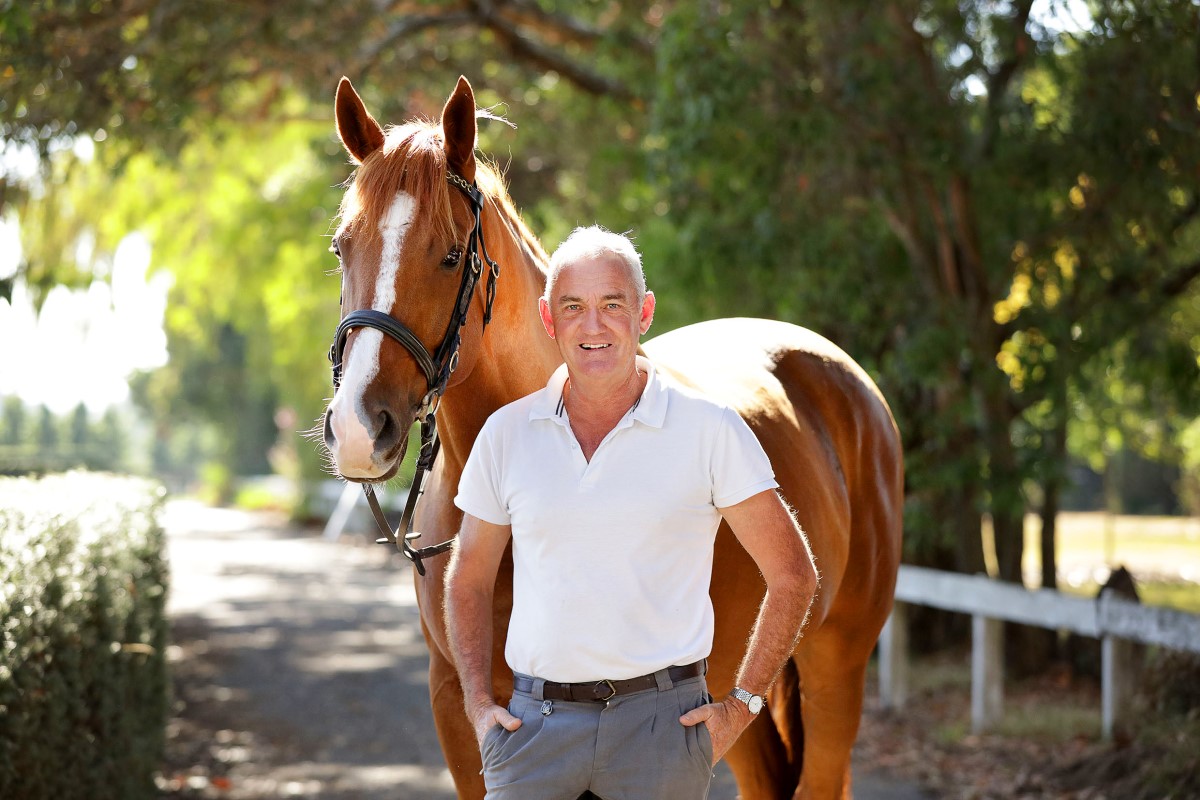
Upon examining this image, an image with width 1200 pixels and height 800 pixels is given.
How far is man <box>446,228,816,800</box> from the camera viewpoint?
94.2 inches

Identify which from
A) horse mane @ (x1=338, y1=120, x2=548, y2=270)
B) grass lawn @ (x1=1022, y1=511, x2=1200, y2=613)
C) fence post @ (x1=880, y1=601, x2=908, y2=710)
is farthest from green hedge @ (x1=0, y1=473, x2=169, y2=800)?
grass lawn @ (x1=1022, y1=511, x2=1200, y2=613)

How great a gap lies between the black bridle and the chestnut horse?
0.04ft

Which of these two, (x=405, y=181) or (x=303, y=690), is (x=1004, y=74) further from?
(x=303, y=690)

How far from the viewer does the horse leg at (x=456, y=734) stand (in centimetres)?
323

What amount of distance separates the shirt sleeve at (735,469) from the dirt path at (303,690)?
4.08 meters

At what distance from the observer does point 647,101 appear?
10562mm

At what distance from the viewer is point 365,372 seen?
2580 millimetres

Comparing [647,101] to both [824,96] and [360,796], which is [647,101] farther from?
[360,796]

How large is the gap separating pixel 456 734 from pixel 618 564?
3.54 feet

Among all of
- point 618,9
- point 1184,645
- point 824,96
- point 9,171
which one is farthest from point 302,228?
point 1184,645

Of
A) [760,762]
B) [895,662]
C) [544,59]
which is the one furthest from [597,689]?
[544,59]

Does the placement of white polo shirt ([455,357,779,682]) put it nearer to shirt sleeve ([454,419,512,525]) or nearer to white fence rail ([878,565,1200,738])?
shirt sleeve ([454,419,512,525])

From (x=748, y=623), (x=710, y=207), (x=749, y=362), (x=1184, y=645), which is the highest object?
(x=710, y=207)

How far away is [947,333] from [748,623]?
4.52 meters
